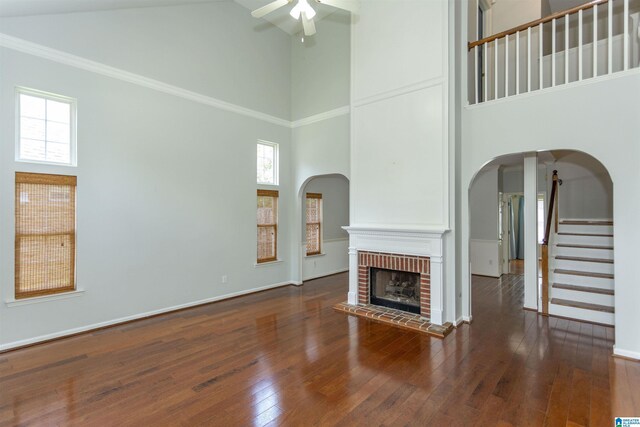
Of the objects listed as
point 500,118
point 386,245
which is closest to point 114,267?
point 386,245

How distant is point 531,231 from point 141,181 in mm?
6212

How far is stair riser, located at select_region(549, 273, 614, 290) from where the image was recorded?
4594mm

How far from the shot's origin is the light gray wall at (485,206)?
7.44m

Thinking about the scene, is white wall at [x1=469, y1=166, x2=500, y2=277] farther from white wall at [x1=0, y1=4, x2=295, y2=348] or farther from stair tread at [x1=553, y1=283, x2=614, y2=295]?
white wall at [x1=0, y1=4, x2=295, y2=348]

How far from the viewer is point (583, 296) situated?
4.65m

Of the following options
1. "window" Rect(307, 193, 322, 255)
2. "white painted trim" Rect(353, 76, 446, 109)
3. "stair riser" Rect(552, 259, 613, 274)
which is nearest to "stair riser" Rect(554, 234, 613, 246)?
"stair riser" Rect(552, 259, 613, 274)

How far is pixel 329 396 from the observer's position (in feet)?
9.13

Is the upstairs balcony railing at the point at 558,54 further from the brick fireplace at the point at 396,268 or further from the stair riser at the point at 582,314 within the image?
the stair riser at the point at 582,314

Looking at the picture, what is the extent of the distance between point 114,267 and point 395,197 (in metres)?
4.34

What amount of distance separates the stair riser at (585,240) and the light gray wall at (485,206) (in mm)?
1850

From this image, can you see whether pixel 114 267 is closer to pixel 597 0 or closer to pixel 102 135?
pixel 102 135

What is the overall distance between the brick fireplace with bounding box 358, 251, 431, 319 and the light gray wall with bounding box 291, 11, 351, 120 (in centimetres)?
310

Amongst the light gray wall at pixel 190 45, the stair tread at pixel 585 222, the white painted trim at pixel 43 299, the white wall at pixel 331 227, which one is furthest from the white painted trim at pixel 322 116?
the white painted trim at pixel 43 299

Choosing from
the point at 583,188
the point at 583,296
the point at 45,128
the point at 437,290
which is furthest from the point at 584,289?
the point at 45,128
